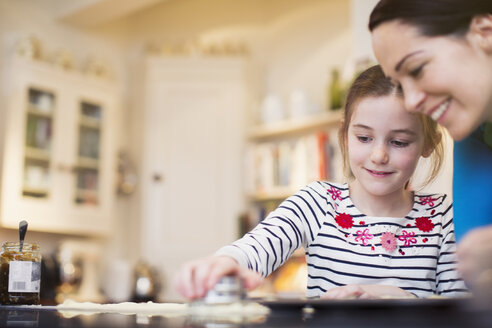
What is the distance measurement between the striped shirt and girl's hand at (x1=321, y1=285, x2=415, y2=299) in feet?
0.53

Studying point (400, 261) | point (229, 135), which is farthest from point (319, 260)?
point (229, 135)

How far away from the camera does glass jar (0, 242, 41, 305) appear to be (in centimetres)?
115

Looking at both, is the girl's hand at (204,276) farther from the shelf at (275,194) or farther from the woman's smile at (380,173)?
the shelf at (275,194)

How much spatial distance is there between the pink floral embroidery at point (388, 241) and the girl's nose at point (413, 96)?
0.33 m

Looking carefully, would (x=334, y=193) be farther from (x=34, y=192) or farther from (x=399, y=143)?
(x=34, y=192)

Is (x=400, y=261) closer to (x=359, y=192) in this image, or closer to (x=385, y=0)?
(x=359, y=192)

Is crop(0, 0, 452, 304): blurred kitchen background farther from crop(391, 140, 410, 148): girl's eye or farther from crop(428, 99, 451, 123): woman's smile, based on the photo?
crop(428, 99, 451, 123): woman's smile

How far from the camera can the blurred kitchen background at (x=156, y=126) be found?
4.12m

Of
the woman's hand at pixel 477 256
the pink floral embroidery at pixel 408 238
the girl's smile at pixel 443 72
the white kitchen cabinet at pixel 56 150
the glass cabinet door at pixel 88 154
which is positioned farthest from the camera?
the glass cabinet door at pixel 88 154

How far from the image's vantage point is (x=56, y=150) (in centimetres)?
423

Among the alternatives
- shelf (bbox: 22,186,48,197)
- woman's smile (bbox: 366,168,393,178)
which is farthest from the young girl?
shelf (bbox: 22,186,48,197)

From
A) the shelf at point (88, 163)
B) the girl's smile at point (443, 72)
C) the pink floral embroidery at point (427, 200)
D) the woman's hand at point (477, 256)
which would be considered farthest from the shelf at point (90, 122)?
the woman's hand at point (477, 256)

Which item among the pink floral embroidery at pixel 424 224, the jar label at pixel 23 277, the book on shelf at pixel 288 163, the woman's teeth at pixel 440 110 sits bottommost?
the jar label at pixel 23 277

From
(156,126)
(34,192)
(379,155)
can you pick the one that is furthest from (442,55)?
(156,126)
